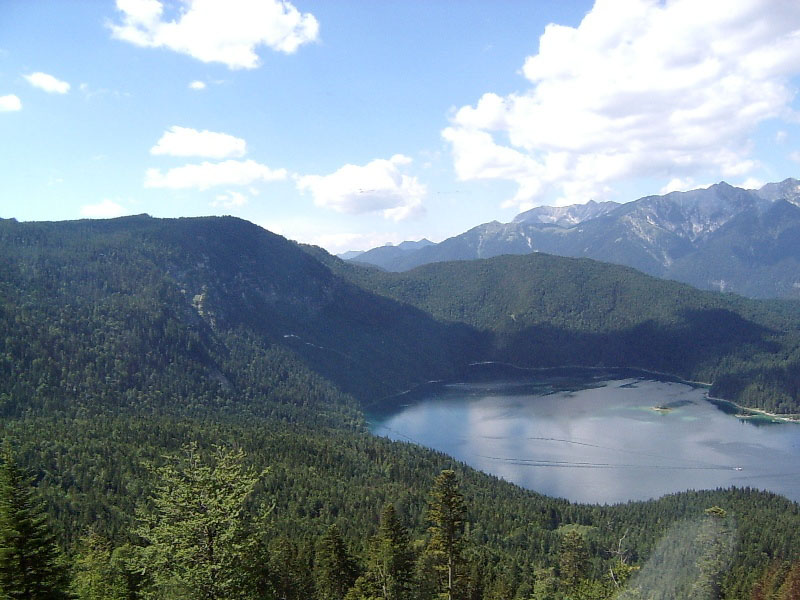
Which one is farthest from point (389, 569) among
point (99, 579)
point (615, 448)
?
point (615, 448)

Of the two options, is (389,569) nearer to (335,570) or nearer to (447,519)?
(335,570)

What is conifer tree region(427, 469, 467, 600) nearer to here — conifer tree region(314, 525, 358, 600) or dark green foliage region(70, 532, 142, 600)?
conifer tree region(314, 525, 358, 600)

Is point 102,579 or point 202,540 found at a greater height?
point 202,540

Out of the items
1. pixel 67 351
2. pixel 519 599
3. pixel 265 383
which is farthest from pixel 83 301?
pixel 519 599

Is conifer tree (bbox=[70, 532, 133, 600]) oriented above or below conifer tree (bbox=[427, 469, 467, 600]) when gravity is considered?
below

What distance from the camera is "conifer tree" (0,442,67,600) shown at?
1998 cm

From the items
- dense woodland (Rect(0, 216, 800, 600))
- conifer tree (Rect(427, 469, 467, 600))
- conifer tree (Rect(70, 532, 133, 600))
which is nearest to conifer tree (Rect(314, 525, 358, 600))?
dense woodland (Rect(0, 216, 800, 600))

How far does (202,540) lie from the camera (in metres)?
17.4

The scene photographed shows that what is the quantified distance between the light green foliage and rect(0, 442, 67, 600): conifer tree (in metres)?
5.35

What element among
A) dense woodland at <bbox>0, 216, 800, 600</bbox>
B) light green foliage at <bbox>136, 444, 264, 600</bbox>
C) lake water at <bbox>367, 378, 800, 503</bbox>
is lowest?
lake water at <bbox>367, 378, 800, 503</bbox>

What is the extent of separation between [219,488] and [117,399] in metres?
145

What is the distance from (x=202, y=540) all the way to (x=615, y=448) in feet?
505

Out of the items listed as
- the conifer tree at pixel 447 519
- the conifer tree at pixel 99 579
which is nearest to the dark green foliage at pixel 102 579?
the conifer tree at pixel 99 579

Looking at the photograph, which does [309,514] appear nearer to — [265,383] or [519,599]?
[519,599]
